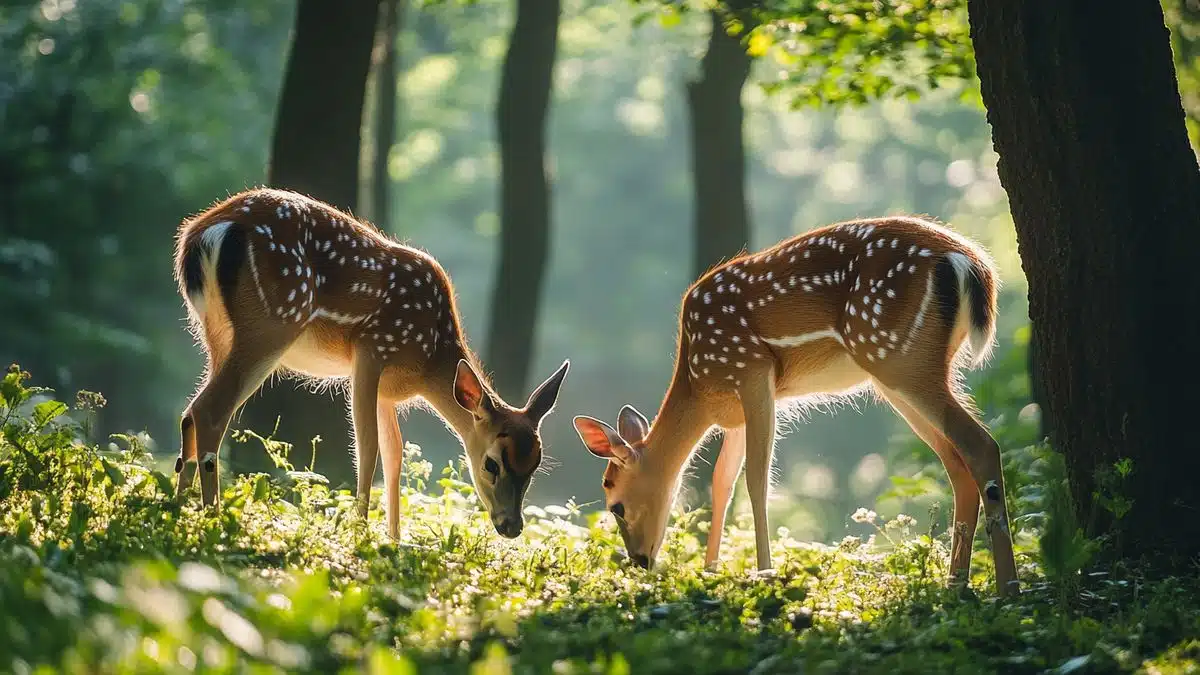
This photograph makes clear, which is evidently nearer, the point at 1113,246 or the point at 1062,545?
the point at 1062,545

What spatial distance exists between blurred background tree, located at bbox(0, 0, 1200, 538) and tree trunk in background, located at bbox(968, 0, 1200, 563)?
60.4 inches

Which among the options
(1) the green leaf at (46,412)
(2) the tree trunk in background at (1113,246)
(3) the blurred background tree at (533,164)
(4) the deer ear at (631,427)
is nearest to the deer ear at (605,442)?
(4) the deer ear at (631,427)

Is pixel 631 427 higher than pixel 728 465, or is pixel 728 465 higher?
pixel 631 427

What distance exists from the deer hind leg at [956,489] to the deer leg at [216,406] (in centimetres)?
321

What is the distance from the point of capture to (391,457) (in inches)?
321

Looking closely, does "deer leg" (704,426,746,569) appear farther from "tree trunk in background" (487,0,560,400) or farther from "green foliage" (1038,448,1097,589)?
"tree trunk in background" (487,0,560,400)

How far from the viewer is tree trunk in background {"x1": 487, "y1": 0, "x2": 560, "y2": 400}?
571 inches

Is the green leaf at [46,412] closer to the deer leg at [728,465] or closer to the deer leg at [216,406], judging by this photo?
the deer leg at [216,406]

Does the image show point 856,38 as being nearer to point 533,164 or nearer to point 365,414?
point 365,414

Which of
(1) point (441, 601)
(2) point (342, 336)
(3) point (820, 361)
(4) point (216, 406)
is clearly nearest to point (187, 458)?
(4) point (216, 406)

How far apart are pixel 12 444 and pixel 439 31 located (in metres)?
29.2

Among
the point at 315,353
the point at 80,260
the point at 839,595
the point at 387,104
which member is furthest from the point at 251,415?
the point at 80,260

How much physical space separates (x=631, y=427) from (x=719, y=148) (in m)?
5.51

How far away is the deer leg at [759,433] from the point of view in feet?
25.1
